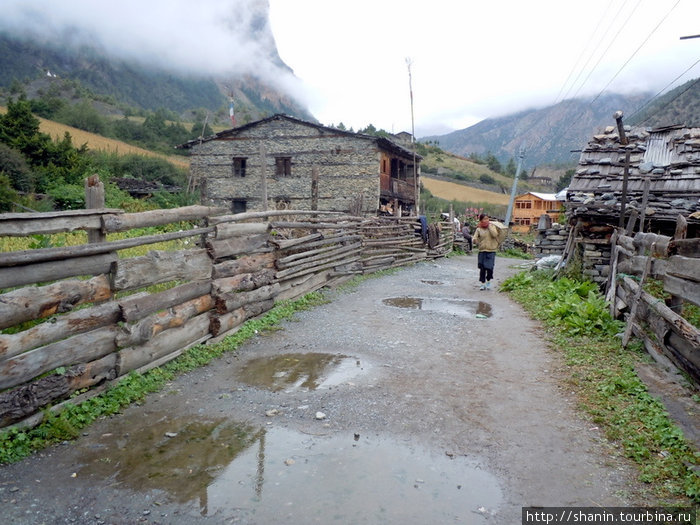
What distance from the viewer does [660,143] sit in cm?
1176

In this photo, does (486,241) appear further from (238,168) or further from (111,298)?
(238,168)

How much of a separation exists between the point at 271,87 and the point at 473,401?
14169 cm

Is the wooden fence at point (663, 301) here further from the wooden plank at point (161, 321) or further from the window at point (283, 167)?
the window at point (283, 167)

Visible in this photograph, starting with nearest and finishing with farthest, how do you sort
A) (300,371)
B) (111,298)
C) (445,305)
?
(111,298)
(300,371)
(445,305)

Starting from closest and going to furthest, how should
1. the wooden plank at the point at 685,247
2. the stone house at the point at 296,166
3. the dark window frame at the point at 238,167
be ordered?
the wooden plank at the point at 685,247, the stone house at the point at 296,166, the dark window frame at the point at 238,167

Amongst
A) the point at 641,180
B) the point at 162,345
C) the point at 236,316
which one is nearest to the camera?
the point at 162,345

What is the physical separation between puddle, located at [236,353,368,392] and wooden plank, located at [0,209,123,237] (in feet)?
6.83

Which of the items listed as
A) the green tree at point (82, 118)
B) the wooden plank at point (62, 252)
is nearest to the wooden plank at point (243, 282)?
the wooden plank at point (62, 252)

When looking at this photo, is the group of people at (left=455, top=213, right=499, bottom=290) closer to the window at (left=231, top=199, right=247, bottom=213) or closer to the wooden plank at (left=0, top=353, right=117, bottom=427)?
the wooden plank at (left=0, top=353, right=117, bottom=427)

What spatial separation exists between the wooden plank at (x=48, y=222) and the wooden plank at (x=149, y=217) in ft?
0.25

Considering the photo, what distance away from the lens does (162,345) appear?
195 inches

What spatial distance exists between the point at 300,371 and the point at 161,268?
183 cm

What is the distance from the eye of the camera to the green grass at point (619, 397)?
10.4 feet

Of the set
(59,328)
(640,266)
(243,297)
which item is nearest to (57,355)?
(59,328)
